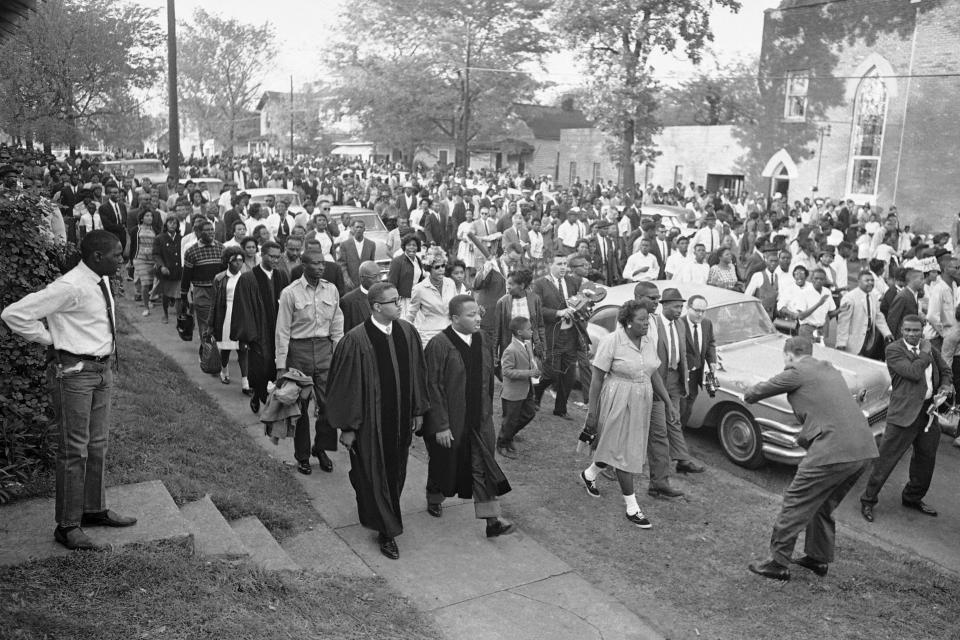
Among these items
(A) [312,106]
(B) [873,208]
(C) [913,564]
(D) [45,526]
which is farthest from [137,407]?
(A) [312,106]

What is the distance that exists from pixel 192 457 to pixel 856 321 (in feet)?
27.1

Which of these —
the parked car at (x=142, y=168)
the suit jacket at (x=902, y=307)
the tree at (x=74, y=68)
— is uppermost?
the tree at (x=74, y=68)

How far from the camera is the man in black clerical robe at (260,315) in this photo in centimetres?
836

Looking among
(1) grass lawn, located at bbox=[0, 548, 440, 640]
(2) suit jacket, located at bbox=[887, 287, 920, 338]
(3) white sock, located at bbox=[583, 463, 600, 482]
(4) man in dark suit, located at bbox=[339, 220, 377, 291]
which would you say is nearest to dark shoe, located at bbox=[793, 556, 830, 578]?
(3) white sock, located at bbox=[583, 463, 600, 482]

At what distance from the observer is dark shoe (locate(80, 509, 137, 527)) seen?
16.7 feet

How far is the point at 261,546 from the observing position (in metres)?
5.62

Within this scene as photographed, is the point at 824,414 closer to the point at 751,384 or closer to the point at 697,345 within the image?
the point at 697,345

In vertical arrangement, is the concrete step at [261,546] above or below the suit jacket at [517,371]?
below

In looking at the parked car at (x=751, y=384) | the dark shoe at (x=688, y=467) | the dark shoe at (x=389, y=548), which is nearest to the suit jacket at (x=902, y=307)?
the parked car at (x=751, y=384)

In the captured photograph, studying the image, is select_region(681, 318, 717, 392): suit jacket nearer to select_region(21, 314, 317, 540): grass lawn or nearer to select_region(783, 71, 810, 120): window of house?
select_region(21, 314, 317, 540): grass lawn

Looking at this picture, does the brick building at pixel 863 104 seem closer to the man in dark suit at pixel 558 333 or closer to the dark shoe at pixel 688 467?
the man in dark suit at pixel 558 333

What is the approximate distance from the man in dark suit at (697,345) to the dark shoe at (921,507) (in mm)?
2078

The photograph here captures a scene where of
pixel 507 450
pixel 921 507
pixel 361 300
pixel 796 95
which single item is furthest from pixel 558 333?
pixel 796 95

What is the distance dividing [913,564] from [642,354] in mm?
2516
